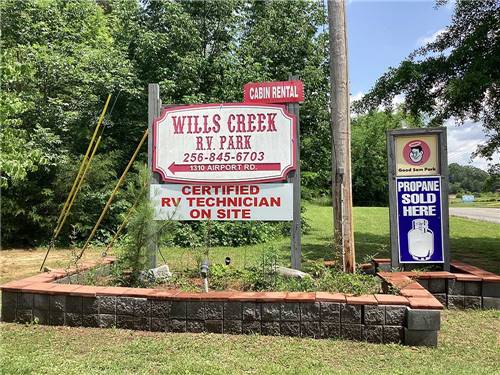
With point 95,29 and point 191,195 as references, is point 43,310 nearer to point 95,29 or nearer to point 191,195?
point 191,195

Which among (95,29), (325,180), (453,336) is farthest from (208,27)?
(453,336)

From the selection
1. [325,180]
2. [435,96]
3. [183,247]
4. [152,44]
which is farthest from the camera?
[325,180]

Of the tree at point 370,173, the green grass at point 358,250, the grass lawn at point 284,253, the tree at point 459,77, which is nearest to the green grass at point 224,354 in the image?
the green grass at point 358,250

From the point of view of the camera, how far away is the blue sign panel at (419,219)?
5895 mm

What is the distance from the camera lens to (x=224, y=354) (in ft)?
12.0

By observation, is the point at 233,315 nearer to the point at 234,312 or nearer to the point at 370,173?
the point at 234,312

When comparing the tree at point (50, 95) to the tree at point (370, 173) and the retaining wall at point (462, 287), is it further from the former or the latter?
the tree at point (370, 173)

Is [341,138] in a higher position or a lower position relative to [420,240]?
higher

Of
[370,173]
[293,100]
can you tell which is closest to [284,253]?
[293,100]

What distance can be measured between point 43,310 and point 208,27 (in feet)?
33.0

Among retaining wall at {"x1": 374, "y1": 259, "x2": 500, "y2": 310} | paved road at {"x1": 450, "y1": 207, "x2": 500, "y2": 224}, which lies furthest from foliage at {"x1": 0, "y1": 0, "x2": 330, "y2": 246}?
paved road at {"x1": 450, "y1": 207, "x2": 500, "y2": 224}

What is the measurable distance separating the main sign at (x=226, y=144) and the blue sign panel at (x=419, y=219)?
1.68 meters

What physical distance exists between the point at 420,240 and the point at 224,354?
344 centimetres

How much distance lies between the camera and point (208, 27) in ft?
41.5
